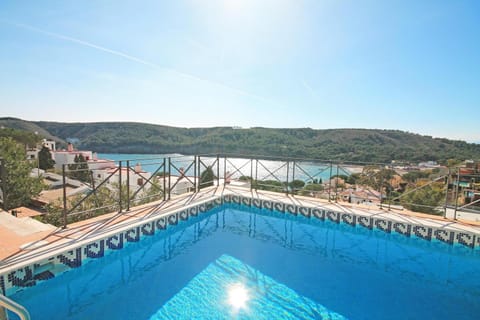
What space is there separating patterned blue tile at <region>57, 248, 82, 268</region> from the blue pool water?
89mm

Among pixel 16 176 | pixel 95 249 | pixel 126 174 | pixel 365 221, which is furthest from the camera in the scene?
pixel 16 176

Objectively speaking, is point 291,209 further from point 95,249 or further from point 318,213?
point 95,249

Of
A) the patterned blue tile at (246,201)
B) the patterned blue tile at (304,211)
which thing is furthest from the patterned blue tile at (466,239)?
the patterned blue tile at (246,201)

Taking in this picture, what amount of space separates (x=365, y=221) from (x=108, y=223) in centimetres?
441

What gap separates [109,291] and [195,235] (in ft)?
6.00

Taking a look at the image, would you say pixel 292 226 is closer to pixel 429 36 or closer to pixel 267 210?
pixel 267 210

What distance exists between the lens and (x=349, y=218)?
15.8ft

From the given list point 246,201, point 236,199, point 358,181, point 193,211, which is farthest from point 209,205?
point 358,181

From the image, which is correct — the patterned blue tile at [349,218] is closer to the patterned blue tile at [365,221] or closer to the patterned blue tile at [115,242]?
the patterned blue tile at [365,221]

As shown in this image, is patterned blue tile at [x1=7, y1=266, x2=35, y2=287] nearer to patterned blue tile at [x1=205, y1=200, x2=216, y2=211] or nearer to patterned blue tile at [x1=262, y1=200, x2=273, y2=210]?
patterned blue tile at [x1=205, y1=200, x2=216, y2=211]

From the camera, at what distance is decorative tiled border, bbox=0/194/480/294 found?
103 inches

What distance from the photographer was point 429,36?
649 cm

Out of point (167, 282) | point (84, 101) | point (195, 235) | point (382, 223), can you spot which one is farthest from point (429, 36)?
point (84, 101)

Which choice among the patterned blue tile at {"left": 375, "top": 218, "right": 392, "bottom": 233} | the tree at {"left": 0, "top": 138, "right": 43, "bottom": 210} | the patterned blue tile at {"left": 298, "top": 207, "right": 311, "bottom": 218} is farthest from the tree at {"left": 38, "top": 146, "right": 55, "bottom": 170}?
the patterned blue tile at {"left": 375, "top": 218, "right": 392, "bottom": 233}
